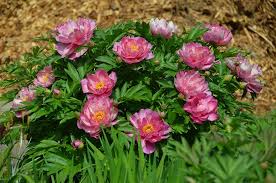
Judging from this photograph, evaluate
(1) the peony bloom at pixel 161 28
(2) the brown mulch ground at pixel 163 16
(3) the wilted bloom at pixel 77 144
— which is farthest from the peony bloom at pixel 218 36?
(2) the brown mulch ground at pixel 163 16

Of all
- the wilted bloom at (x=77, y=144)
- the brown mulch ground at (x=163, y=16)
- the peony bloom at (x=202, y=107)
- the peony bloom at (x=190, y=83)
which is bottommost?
the brown mulch ground at (x=163, y=16)

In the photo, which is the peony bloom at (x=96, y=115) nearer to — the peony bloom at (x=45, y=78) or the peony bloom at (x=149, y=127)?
the peony bloom at (x=149, y=127)

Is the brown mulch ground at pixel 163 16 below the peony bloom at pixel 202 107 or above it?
below

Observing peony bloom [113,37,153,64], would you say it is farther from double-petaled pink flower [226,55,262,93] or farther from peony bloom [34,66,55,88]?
double-petaled pink flower [226,55,262,93]

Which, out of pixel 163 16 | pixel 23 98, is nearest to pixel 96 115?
pixel 23 98

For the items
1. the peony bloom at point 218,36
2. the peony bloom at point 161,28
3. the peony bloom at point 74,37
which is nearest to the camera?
the peony bloom at point 74,37

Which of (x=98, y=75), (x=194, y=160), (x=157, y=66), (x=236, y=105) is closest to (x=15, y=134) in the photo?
(x=98, y=75)

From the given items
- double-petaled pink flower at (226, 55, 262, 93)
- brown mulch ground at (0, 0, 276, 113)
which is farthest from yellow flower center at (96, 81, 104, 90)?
brown mulch ground at (0, 0, 276, 113)
